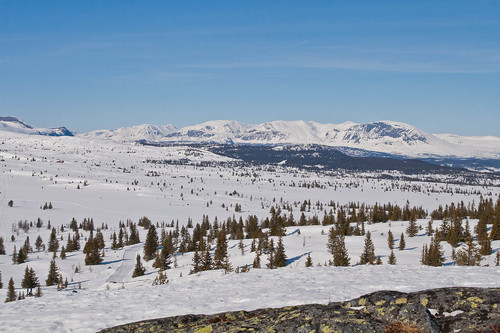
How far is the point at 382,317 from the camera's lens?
29.7ft

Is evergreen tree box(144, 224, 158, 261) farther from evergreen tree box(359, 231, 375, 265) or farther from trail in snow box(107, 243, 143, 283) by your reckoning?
evergreen tree box(359, 231, 375, 265)

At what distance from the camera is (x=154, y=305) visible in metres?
15.8

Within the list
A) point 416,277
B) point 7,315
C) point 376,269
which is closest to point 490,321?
point 416,277

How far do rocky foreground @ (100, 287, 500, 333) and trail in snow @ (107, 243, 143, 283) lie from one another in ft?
182

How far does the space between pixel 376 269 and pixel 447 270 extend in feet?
13.7

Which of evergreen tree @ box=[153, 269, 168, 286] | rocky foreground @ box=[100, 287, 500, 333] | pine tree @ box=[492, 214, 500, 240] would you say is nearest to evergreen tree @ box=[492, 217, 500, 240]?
pine tree @ box=[492, 214, 500, 240]

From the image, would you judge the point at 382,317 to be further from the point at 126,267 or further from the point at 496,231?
the point at 126,267

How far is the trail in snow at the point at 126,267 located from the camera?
211ft

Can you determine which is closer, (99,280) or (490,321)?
(490,321)

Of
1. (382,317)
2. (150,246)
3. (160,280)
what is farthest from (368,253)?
(382,317)

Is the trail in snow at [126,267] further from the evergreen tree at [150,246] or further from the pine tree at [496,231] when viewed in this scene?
the pine tree at [496,231]

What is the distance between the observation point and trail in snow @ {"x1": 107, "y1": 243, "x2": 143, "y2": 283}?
64.2m

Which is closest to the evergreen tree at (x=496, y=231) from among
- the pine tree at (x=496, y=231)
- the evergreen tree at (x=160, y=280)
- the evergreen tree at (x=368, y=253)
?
the pine tree at (x=496, y=231)

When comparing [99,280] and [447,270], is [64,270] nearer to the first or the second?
[99,280]
